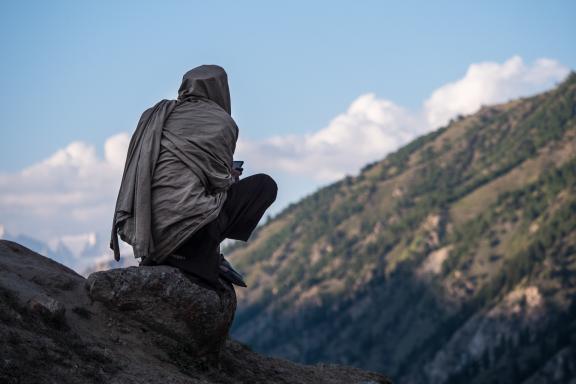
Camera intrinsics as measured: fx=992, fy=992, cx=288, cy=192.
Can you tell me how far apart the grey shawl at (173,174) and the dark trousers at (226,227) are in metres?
0.16

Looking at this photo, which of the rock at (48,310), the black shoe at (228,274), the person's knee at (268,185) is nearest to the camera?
the rock at (48,310)

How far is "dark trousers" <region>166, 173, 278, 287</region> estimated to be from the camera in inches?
493

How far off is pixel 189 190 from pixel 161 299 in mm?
1412

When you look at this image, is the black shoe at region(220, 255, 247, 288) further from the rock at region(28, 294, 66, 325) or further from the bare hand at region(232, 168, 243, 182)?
the rock at region(28, 294, 66, 325)

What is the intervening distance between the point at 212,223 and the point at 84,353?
2503 millimetres

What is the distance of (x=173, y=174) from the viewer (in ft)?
41.5

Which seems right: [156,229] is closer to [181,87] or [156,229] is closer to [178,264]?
[178,264]

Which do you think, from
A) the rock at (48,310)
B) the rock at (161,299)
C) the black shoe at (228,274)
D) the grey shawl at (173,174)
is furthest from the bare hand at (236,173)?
the rock at (48,310)

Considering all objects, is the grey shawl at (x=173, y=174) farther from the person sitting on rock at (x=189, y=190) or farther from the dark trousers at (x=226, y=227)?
the dark trousers at (x=226, y=227)

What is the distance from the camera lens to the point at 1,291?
11320 millimetres

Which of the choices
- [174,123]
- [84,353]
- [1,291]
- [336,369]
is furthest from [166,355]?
[336,369]

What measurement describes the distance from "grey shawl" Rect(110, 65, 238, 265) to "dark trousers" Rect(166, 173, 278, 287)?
16cm

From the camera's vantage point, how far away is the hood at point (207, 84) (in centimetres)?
1318

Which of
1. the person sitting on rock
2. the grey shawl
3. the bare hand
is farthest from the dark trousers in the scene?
the bare hand
